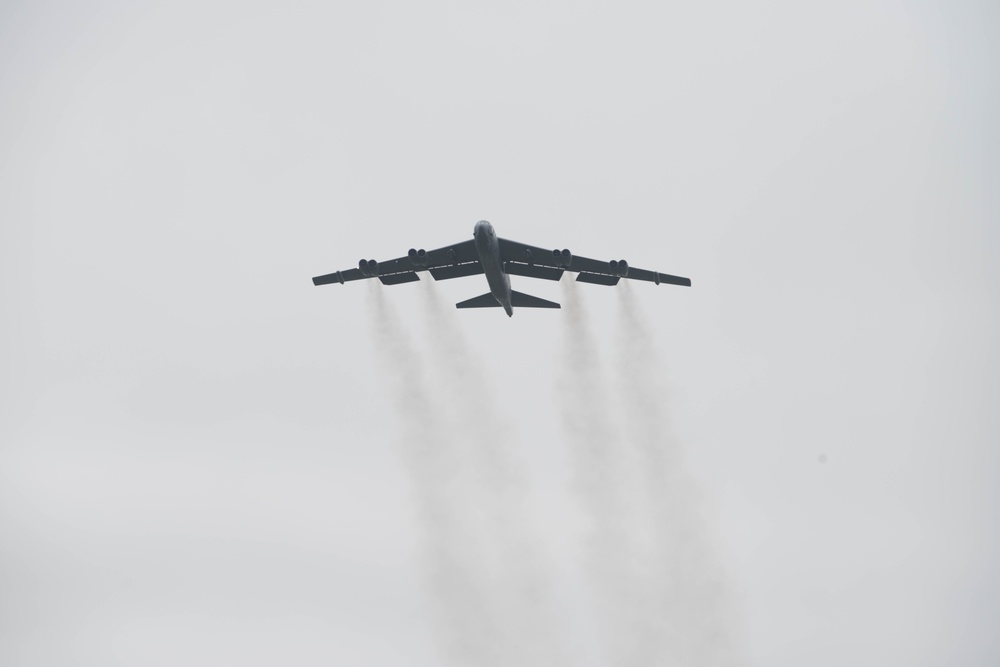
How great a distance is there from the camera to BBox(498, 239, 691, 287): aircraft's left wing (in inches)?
2269

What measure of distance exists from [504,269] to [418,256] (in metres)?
4.19

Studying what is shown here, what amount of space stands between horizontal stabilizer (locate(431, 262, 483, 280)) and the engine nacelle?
1.13 meters

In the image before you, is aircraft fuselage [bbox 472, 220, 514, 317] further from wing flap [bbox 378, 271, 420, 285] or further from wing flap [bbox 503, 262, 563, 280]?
wing flap [bbox 378, 271, 420, 285]

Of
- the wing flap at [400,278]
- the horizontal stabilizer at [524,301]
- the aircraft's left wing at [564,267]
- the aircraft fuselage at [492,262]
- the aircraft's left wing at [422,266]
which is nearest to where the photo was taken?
the aircraft fuselage at [492,262]

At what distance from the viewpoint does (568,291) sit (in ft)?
200

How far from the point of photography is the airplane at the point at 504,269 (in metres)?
57.7

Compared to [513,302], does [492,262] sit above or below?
above

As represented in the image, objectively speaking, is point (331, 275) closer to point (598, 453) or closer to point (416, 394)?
point (416, 394)

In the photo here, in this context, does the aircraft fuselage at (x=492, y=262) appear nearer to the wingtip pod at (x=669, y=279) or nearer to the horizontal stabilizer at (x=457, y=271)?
the horizontal stabilizer at (x=457, y=271)

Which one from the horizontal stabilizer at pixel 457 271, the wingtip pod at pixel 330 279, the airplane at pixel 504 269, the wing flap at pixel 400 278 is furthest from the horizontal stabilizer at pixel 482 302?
the wingtip pod at pixel 330 279

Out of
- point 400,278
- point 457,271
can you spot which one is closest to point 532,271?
point 457,271

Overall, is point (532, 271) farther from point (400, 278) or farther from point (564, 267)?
point (400, 278)

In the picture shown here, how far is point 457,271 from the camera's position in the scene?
60.1 m

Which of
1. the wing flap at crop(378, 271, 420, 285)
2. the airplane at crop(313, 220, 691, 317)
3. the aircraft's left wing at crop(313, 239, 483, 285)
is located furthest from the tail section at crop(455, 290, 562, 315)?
the wing flap at crop(378, 271, 420, 285)
